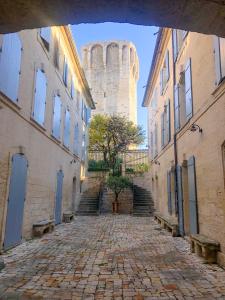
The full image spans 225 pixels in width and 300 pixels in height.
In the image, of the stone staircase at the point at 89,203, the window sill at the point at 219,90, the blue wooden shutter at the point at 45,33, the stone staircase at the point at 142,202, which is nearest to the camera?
the window sill at the point at 219,90

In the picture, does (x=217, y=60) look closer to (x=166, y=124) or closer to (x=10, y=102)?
(x=10, y=102)

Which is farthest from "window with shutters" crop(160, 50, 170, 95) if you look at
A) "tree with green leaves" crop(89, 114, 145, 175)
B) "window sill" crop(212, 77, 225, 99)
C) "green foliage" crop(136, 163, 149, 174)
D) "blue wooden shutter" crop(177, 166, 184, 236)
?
"tree with green leaves" crop(89, 114, 145, 175)

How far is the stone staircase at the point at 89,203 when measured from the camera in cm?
1677

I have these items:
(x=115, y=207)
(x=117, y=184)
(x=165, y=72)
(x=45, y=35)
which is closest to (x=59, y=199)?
(x=117, y=184)

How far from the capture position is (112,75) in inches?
1615

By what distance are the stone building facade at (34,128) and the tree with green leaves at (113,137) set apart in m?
10.2

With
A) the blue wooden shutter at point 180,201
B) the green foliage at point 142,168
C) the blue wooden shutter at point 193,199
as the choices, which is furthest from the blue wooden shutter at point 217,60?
the green foliage at point 142,168

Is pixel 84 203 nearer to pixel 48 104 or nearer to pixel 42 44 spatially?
pixel 48 104

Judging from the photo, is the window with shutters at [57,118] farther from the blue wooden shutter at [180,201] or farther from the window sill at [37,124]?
the blue wooden shutter at [180,201]

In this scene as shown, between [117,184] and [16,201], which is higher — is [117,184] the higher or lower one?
the higher one

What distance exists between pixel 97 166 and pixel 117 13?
846 inches

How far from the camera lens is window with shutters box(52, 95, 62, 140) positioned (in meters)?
11.2

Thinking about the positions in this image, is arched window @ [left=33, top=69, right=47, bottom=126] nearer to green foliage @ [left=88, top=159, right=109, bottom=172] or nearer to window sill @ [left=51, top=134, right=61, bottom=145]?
window sill @ [left=51, top=134, right=61, bottom=145]

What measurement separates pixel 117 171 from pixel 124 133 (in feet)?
15.6
